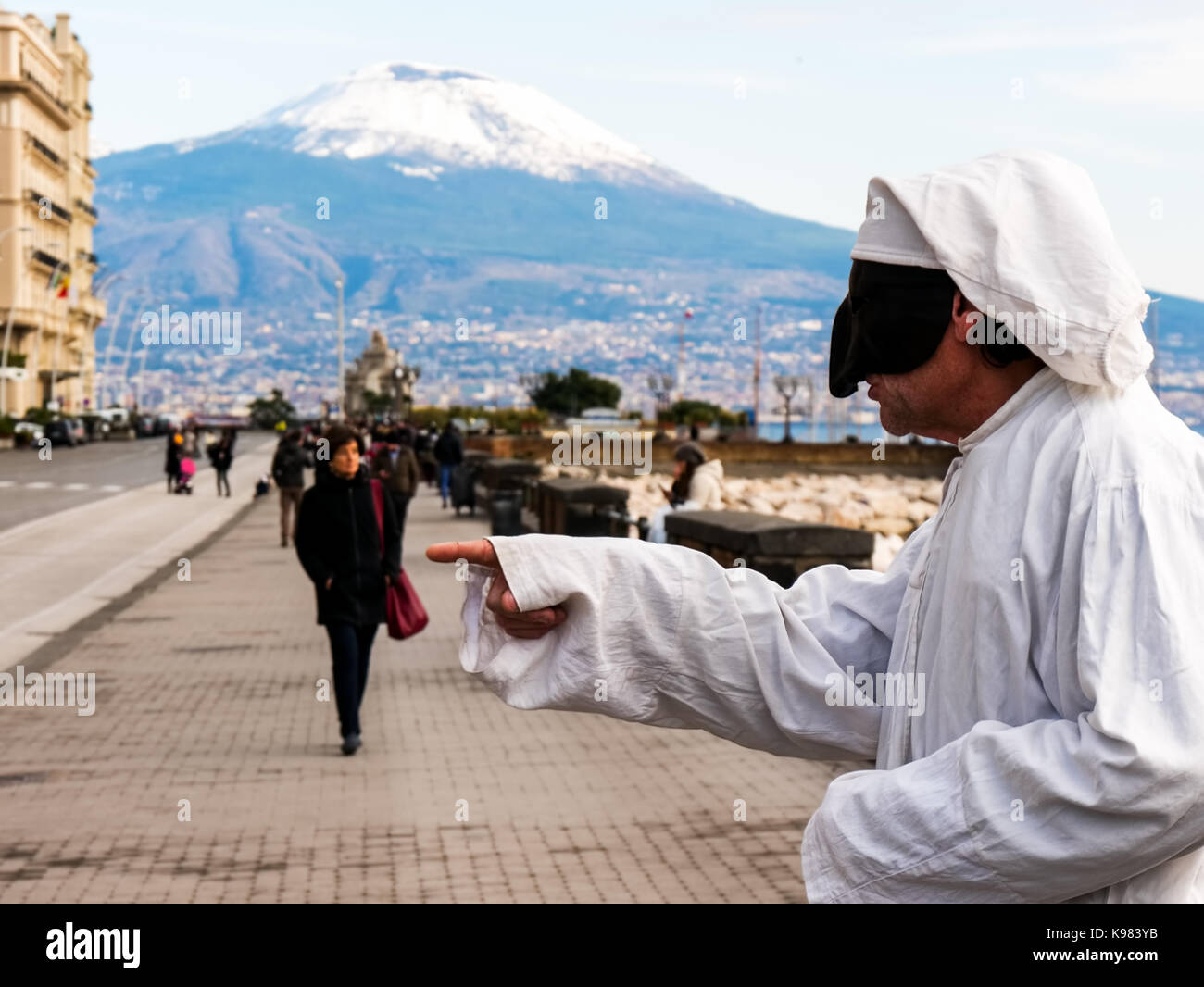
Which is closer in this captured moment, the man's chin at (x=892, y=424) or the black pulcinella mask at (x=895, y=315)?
the black pulcinella mask at (x=895, y=315)

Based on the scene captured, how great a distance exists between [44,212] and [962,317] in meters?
108

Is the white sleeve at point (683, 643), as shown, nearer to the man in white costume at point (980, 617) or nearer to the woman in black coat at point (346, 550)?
the man in white costume at point (980, 617)

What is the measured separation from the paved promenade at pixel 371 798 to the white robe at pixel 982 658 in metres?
3.85

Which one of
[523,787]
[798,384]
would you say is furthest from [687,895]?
[798,384]

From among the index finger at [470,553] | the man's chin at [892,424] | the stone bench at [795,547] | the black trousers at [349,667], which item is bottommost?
the black trousers at [349,667]

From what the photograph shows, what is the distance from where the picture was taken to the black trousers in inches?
363

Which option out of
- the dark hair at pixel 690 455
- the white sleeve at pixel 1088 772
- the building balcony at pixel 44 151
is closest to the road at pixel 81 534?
the dark hair at pixel 690 455

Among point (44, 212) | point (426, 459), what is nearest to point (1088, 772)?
point (426, 459)

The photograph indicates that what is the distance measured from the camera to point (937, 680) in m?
2.00

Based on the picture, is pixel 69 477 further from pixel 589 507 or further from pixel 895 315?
pixel 895 315

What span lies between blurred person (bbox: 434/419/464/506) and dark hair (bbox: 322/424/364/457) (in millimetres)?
24137

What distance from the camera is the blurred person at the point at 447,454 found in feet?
114

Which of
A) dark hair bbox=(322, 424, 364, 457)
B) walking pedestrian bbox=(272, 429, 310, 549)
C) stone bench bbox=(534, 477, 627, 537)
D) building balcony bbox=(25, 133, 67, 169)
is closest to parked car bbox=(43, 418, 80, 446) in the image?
building balcony bbox=(25, 133, 67, 169)
